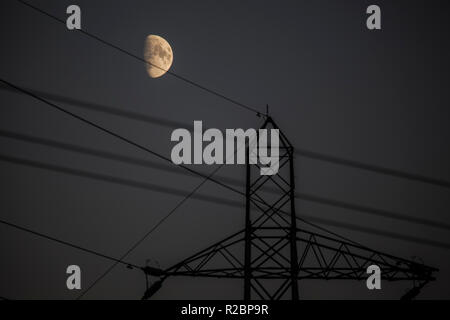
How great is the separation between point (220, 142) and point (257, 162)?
382 cm

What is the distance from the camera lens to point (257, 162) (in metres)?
10.6

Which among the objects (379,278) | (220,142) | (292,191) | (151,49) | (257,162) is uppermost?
(151,49)

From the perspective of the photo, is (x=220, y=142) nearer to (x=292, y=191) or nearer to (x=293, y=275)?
(x=292, y=191)

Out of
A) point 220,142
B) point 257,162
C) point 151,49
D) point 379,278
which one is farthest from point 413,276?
point 151,49
